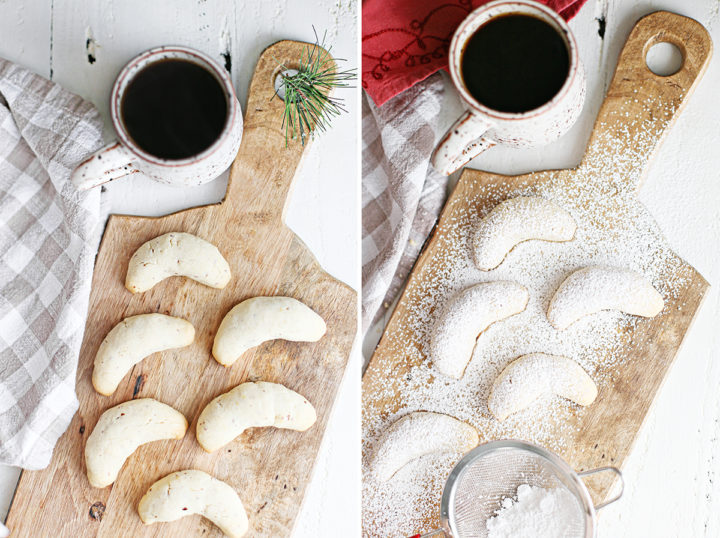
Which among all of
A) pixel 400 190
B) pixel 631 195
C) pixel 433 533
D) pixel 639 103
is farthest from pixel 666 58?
pixel 433 533

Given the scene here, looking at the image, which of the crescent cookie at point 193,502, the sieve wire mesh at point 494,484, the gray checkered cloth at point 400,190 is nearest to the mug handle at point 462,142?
the gray checkered cloth at point 400,190

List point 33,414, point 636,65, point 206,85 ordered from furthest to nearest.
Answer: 1. point 636,65
2. point 33,414
3. point 206,85

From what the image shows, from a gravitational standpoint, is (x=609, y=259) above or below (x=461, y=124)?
below

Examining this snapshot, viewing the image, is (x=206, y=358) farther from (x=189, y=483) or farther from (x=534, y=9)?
(x=534, y=9)

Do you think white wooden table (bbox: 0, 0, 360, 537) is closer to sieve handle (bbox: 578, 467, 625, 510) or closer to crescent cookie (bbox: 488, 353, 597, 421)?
crescent cookie (bbox: 488, 353, 597, 421)

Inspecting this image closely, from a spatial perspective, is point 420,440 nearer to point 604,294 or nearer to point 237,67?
point 604,294

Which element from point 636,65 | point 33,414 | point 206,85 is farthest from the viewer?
point 636,65

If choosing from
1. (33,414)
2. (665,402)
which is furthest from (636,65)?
(33,414)
